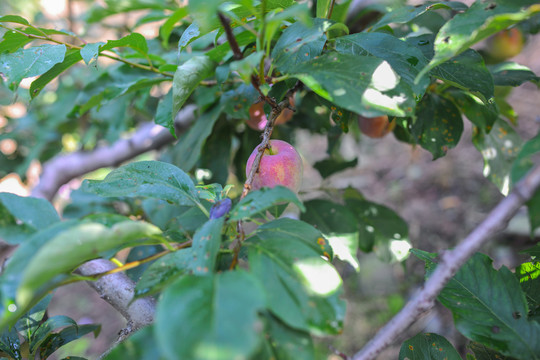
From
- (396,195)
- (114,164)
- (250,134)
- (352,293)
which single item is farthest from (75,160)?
(396,195)

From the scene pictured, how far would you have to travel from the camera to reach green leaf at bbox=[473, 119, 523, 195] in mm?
927

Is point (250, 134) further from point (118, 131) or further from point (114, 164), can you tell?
point (114, 164)

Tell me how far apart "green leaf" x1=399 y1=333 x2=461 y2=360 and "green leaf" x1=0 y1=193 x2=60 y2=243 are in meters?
0.55

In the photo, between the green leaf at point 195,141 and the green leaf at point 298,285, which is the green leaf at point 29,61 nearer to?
the green leaf at point 195,141

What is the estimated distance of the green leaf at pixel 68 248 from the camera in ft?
1.07

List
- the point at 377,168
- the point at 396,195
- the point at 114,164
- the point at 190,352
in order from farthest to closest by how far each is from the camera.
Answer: the point at 377,168 < the point at 396,195 < the point at 114,164 < the point at 190,352

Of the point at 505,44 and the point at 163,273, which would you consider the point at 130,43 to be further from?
the point at 505,44

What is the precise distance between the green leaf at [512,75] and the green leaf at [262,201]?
24.8 inches

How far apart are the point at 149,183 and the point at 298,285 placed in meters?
0.29

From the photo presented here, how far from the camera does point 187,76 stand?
0.58 m

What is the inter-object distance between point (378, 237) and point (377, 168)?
1736 mm

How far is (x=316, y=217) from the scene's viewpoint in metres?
0.95

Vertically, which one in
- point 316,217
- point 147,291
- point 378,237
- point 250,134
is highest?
point 147,291

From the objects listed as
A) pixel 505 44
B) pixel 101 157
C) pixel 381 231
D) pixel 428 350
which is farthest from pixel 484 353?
pixel 101 157
